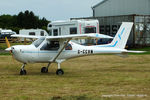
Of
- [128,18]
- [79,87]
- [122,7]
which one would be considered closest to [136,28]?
[128,18]

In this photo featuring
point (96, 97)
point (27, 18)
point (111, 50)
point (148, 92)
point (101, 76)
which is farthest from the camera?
point (27, 18)

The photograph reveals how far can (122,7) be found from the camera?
41531 millimetres

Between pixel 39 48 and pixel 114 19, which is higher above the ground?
pixel 114 19

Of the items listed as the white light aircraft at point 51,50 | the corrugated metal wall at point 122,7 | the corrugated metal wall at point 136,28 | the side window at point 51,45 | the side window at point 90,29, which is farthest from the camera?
the corrugated metal wall at point 122,7

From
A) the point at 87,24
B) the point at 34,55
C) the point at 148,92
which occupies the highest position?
the point at 87,24

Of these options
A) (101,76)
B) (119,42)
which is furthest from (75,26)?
(101,76)

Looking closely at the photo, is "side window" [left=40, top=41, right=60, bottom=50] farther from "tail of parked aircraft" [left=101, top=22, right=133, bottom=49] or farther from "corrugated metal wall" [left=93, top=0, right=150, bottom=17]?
"corrugated metal wall" [left=93, top=0, right=150, bottom=17]

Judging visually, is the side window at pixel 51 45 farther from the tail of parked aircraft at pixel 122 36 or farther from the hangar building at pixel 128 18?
the hangar building at pixel 128 18

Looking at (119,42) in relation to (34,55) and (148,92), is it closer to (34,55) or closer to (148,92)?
(34,55)

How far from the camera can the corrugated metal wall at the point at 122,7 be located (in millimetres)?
39194

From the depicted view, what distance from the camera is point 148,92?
34.7ft

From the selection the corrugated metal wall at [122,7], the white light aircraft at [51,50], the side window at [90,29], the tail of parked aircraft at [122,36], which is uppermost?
the corrugated metal wall at [122,7]

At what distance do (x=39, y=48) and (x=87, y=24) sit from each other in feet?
57.8

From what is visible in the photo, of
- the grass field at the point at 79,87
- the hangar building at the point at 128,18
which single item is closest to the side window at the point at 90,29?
the hangar building at the point at 128,18
